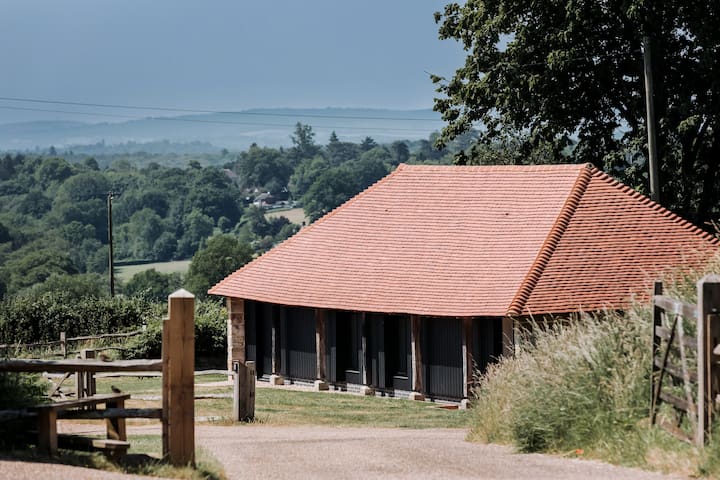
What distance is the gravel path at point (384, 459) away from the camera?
14.1 meters

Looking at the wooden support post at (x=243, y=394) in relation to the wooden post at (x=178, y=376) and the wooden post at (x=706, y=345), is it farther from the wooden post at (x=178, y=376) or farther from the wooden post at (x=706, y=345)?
the wooden post at (x=706, y=345)

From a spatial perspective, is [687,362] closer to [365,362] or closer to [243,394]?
[243,394]

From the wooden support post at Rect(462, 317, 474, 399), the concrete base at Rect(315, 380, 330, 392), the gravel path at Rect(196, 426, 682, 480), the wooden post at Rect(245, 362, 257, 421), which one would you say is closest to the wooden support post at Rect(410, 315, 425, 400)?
the wooden support post at Rect(462, 317, 474, 399)

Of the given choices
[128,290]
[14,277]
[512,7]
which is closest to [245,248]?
[128,290]

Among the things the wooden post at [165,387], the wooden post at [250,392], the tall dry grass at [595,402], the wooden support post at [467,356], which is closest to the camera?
the wooden post at [165,387]

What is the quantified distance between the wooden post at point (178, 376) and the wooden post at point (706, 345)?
4914 millimetres

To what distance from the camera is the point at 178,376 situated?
13758mm

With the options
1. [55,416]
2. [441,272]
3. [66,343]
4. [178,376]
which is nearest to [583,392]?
[178,376]

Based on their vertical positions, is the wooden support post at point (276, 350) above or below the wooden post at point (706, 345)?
below

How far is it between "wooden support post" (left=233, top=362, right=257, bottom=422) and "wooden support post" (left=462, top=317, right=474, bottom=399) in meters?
10.7

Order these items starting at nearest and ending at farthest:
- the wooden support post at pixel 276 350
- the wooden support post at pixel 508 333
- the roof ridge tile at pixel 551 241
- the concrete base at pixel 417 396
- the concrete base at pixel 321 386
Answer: the wooden support post at pixel 508 333, the roof ridge tile at pixel 551 241, the concrete base at pixel 417 396, the concrete base at pixel 321 386, the wooden support post at pixel 276 350

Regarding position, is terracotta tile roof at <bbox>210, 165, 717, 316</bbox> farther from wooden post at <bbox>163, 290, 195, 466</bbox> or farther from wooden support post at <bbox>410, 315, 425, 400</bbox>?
wooden post at <bbox>163, 290, 195, 466</bbox>

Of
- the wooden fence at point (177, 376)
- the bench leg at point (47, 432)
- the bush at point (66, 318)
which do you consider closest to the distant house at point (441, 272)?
the bush at point (66, 318)

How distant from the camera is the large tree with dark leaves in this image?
42.9 meters
